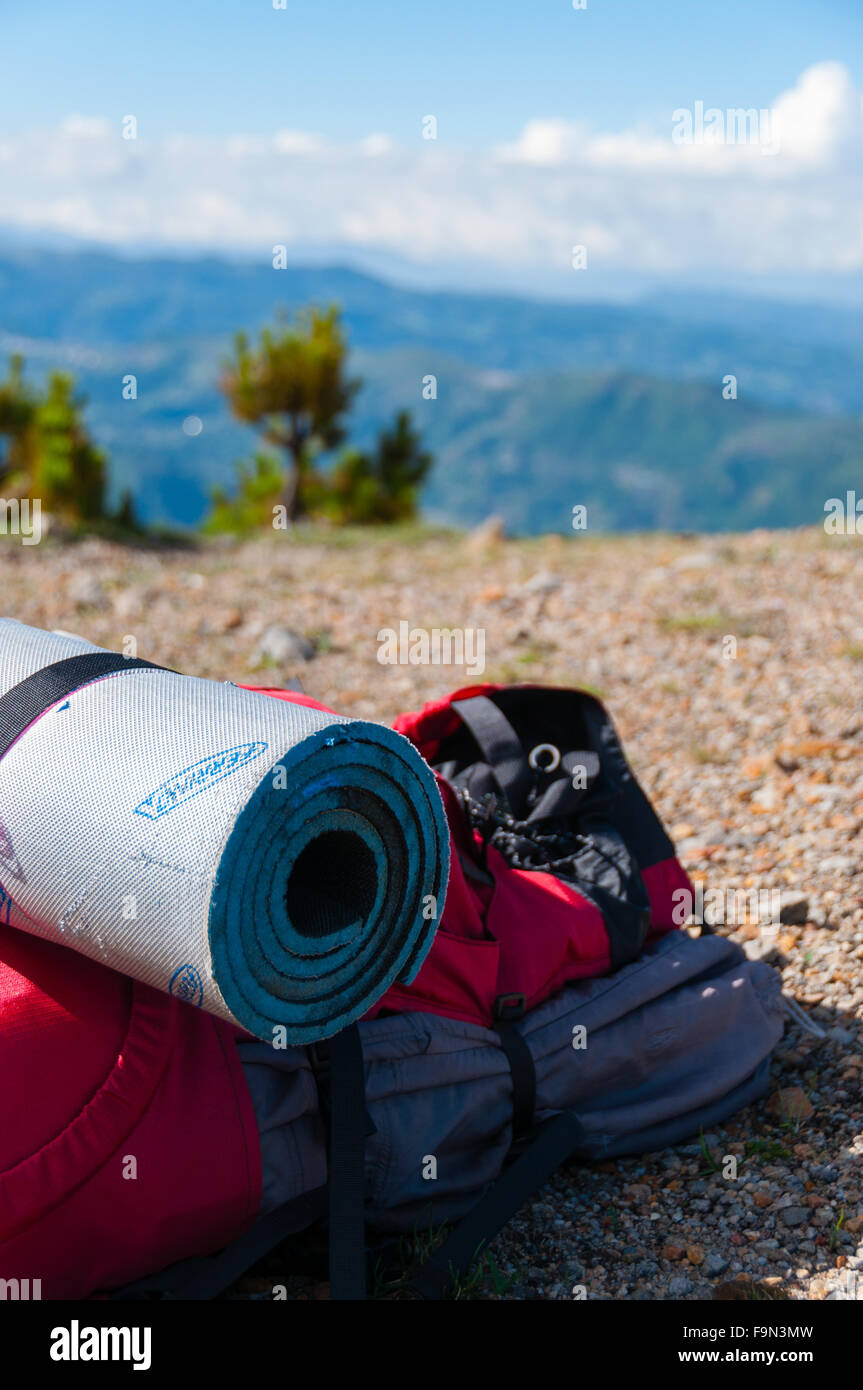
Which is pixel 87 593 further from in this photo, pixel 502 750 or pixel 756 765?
pixel 502 750

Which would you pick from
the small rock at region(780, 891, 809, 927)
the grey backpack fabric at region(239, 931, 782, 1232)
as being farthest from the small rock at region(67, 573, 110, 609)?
the grey backpack fabric at region(239, 931, 782, 1232)

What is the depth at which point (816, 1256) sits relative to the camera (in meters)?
2.79

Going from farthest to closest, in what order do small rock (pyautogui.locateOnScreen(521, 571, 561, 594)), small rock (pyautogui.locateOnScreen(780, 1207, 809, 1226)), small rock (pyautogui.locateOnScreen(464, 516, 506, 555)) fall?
small rock (pyautogui.locateOnScreen(464, 516, 506, 555))
small rock (pyautogui.locateOnScreen(521, 571, 561, 594))
small rock (pyautogui.locateOnScreen(780, 1207, 809, 1226))

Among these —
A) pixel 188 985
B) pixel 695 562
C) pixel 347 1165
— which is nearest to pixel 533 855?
pixel 347 1165

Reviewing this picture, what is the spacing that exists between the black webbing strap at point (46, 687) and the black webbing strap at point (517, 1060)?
52.2 inches

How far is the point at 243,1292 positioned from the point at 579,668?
5287mm

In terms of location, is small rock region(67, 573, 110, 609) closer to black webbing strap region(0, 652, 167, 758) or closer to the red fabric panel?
black webbing strap region(0, 652, 167, 758)

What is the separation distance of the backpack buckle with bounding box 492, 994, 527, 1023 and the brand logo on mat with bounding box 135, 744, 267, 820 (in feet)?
4.02

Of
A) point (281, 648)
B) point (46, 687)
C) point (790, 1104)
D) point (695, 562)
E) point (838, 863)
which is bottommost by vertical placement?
point (790, 1104)

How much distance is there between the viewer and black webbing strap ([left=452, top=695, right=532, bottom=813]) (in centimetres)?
359

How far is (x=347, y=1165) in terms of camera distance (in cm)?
261

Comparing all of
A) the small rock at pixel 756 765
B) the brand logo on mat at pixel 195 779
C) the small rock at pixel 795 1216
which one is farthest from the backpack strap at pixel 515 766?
the small rock at pixel 756 765

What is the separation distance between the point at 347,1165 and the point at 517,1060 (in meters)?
0.60
